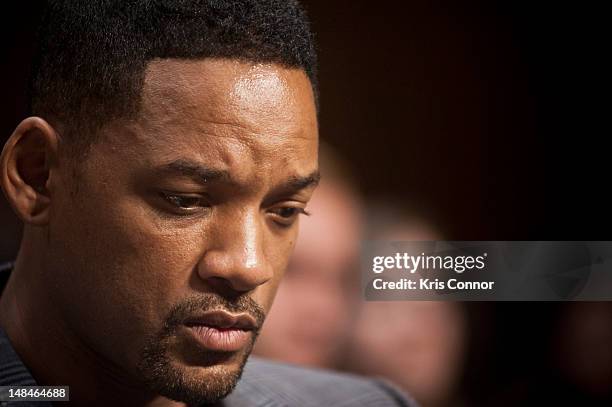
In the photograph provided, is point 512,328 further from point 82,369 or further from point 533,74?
point 82,369

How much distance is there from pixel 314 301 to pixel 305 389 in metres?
0.30

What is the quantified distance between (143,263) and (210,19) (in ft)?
1.32

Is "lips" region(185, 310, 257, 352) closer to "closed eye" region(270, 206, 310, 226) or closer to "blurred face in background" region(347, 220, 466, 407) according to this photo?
"closed eye" region(270, 206, 310, 226)

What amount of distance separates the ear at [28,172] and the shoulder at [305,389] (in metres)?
0.54

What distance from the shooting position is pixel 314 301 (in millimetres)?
2184

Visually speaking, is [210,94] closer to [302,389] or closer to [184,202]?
[184,202]

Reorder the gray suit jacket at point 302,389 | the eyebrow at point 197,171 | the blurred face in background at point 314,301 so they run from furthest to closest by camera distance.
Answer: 1. the blurred face in background at point 314,301
2. the gray suit jacket at point 302,389
3. the eyebrow at point 197,171

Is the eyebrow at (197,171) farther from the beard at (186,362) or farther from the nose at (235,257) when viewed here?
the beard at (186,362)

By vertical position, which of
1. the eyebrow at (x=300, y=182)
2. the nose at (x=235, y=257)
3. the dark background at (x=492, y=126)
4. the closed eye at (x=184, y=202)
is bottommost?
the nose at (x=235, y=257)

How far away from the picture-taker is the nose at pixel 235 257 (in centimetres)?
137

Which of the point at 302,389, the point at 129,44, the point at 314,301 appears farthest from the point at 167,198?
the point at 314,301

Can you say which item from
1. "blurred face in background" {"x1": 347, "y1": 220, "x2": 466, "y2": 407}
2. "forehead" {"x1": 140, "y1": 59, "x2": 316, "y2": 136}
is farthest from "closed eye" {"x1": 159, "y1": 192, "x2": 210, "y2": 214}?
"blurred face in background" {"x1": 347, "y1": 220, "x2": 466, "y2": 407}

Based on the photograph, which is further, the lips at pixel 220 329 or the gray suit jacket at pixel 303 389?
the gray suit jacket at pixel 303 389

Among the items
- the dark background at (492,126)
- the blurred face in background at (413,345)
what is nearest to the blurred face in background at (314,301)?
the blurred face in background at (413,345)
